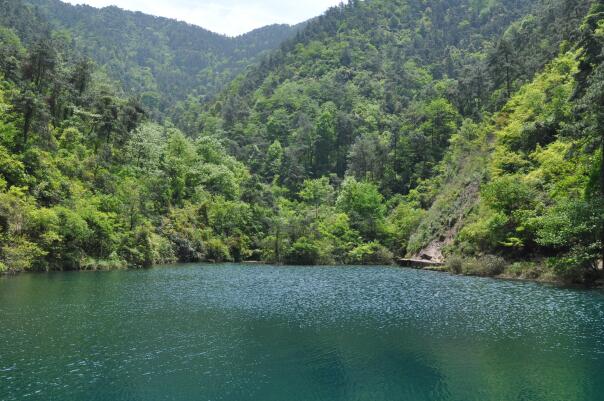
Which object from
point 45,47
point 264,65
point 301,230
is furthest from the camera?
point 264,65

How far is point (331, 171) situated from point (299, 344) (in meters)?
104

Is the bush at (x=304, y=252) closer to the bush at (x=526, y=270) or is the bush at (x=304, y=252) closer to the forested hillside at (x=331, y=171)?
the forested hillside at (x=331, y=171)

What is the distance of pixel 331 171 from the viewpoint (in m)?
127

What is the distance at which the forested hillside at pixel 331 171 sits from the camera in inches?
1939

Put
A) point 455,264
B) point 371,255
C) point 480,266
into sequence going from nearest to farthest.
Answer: point 480,266 < point 455,264 < point 371,255

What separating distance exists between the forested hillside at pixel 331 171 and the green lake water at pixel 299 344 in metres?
12.4

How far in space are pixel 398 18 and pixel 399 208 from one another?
439ft

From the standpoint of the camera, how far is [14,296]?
34531 millimetres

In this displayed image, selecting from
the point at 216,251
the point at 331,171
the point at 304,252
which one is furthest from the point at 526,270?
the point at 331,171

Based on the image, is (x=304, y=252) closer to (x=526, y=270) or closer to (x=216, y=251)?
(x=216, y=251)

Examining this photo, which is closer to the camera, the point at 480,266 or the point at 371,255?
the point at 480,266

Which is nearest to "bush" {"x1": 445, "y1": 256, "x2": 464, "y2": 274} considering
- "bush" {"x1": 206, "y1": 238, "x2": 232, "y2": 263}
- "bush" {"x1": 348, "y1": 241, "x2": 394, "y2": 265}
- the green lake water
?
the green lake water

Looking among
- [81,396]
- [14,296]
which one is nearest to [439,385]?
[81,396]

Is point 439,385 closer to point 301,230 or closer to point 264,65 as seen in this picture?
point 301,230
